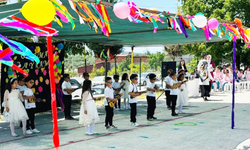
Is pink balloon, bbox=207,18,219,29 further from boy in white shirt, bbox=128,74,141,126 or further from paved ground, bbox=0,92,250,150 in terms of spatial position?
paved ground, bbox=0,92,250,150

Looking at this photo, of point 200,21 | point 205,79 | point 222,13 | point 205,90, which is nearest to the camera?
point 200,21

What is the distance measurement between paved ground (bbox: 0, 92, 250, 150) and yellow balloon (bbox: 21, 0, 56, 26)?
322cm

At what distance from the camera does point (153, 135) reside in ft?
25.8

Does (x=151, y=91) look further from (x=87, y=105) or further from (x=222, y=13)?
(x=222, y=13)

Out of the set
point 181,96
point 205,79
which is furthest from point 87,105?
point 205,79

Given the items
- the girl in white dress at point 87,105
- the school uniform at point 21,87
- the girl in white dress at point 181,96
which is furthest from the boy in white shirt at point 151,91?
the school uniform at point 21,87

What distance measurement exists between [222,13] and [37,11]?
20.5 m

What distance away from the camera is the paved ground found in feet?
22.5

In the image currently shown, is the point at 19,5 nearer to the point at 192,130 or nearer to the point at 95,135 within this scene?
the point at 95,135

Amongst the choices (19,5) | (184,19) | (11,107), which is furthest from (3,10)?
(184,19)

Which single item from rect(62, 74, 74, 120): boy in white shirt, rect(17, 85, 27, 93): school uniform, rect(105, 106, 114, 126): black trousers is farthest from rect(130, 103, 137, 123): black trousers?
rect(17, 85, 27, 93): school uniform

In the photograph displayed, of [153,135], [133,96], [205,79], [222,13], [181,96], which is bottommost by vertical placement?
[153,135]

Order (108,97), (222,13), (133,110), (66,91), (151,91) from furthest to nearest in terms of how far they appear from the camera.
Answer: (222,13) → (66,91) → (151,91) → (133,110) → (108,97)

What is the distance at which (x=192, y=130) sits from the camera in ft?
27.6
